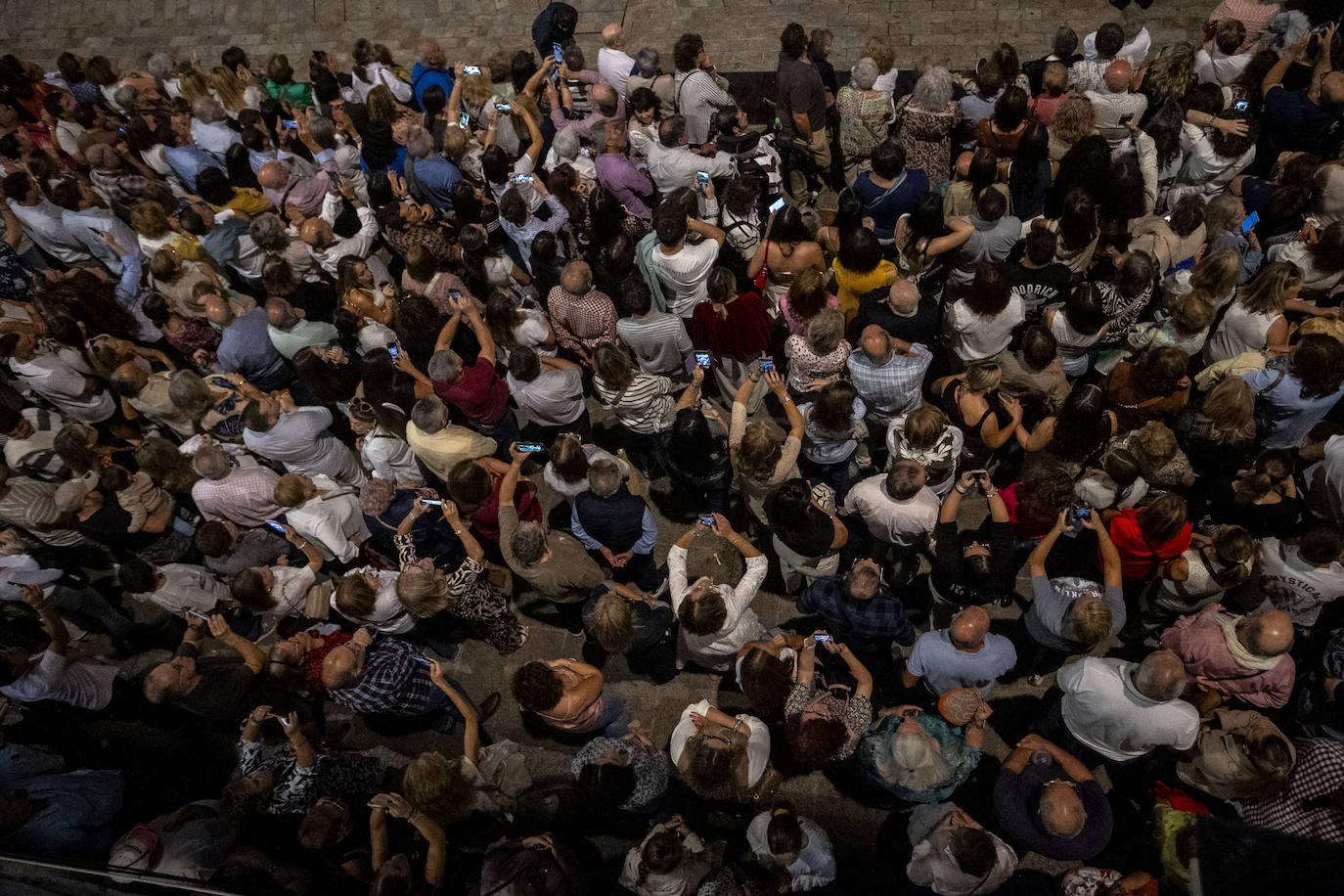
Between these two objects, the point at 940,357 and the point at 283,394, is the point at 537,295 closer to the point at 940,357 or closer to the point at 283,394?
the point at 283,394

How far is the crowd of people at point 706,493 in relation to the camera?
449 centimetres

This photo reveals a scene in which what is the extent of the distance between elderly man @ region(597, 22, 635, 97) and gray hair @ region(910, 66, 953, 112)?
10.6ft

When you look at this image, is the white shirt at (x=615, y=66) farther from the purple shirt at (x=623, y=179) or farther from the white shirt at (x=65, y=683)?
the white shirt at (x=65, y=683)

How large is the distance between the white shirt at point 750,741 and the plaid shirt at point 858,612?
0.87m

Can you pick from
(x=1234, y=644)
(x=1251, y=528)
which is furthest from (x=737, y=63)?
(x=1234, y=644)

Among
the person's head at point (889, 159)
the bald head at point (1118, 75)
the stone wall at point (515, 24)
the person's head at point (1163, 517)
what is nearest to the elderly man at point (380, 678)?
the person's head at point (1163, 517)

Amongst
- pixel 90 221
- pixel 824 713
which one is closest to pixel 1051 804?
pixel 824 713

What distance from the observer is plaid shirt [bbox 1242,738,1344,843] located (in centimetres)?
399

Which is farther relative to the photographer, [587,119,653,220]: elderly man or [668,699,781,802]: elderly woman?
[587,119,653,220]: elderly man

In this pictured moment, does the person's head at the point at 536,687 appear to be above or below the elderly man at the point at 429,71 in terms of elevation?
below

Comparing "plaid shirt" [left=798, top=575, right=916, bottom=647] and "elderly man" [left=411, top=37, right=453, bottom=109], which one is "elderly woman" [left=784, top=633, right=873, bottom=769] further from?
"elderly man" [left=411, top=37, right=453, bottom=109]

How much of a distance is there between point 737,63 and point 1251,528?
8.68 meters

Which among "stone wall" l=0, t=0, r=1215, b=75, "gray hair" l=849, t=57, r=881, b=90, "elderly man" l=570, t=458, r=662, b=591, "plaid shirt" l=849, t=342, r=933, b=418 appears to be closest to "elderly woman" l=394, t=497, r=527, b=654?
"elderly man" l=570, t=458, r=662, b=591

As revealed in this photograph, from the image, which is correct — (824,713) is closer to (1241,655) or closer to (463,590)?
(1241,655)
